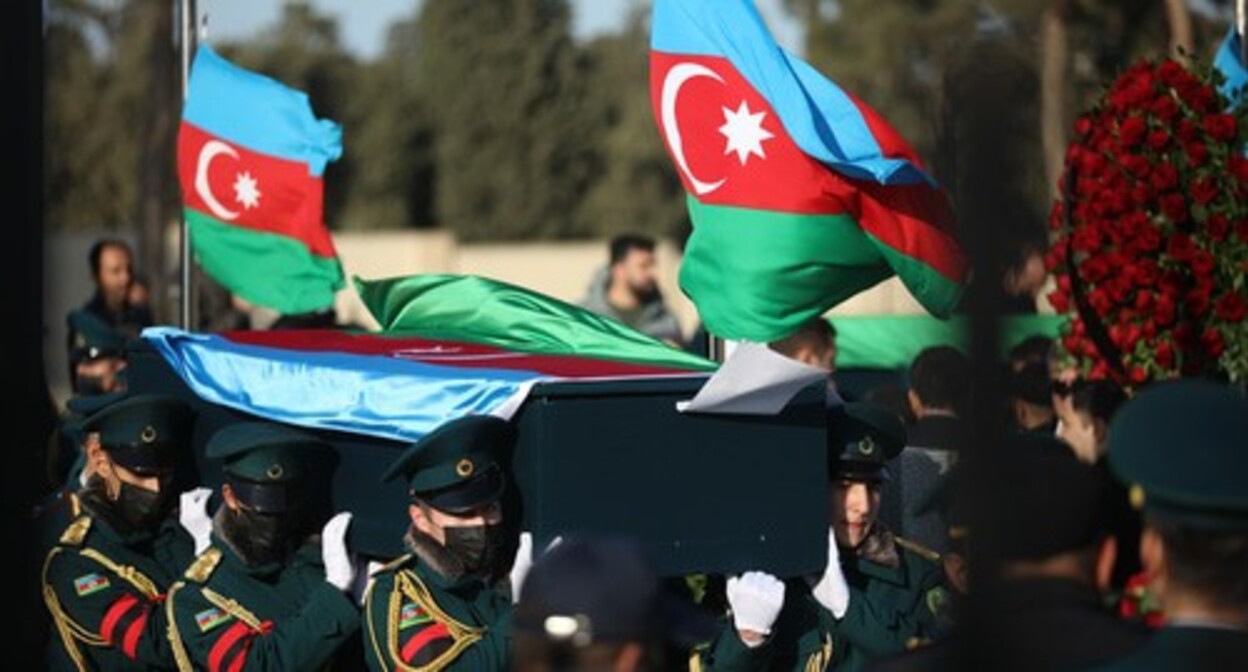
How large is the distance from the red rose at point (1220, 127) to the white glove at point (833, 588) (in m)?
2.30

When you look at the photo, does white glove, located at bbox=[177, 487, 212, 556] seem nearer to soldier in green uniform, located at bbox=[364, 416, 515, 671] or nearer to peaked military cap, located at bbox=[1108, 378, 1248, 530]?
soldier in green uniform, located at bbox=[364, 416, 515, 671]

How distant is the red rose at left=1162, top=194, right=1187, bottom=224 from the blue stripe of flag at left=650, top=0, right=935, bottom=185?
129 centimetres

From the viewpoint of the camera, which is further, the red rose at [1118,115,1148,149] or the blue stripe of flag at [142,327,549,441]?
the red rose at [1118,115,1148,149]

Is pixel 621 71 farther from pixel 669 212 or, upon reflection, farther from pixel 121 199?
pixel 121 199

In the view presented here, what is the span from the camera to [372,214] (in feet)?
157

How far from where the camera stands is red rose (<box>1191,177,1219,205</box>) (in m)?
7.27

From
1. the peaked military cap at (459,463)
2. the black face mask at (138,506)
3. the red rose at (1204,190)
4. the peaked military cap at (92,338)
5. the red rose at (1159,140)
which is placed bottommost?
the peaked military cap at (92,338)

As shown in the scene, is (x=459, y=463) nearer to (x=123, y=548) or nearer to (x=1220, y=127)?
(x=123, y=548)

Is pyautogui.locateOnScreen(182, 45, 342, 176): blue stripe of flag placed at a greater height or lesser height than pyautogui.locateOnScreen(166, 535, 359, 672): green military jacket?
greater

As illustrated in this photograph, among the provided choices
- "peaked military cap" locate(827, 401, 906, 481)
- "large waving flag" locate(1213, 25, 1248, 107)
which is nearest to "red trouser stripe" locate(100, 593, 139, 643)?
"peaked military cap" locate(827, 401, 906, 481)

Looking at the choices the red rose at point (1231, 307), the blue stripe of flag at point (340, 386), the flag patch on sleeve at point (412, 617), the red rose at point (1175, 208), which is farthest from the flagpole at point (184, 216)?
the flag patch on sleeve at point (412, 617)

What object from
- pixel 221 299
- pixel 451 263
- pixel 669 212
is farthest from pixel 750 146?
pixel 669 212

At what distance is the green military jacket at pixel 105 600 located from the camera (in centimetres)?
611

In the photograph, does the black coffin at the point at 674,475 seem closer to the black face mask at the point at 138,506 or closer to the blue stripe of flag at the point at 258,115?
the black face mask at the point at 138,506
